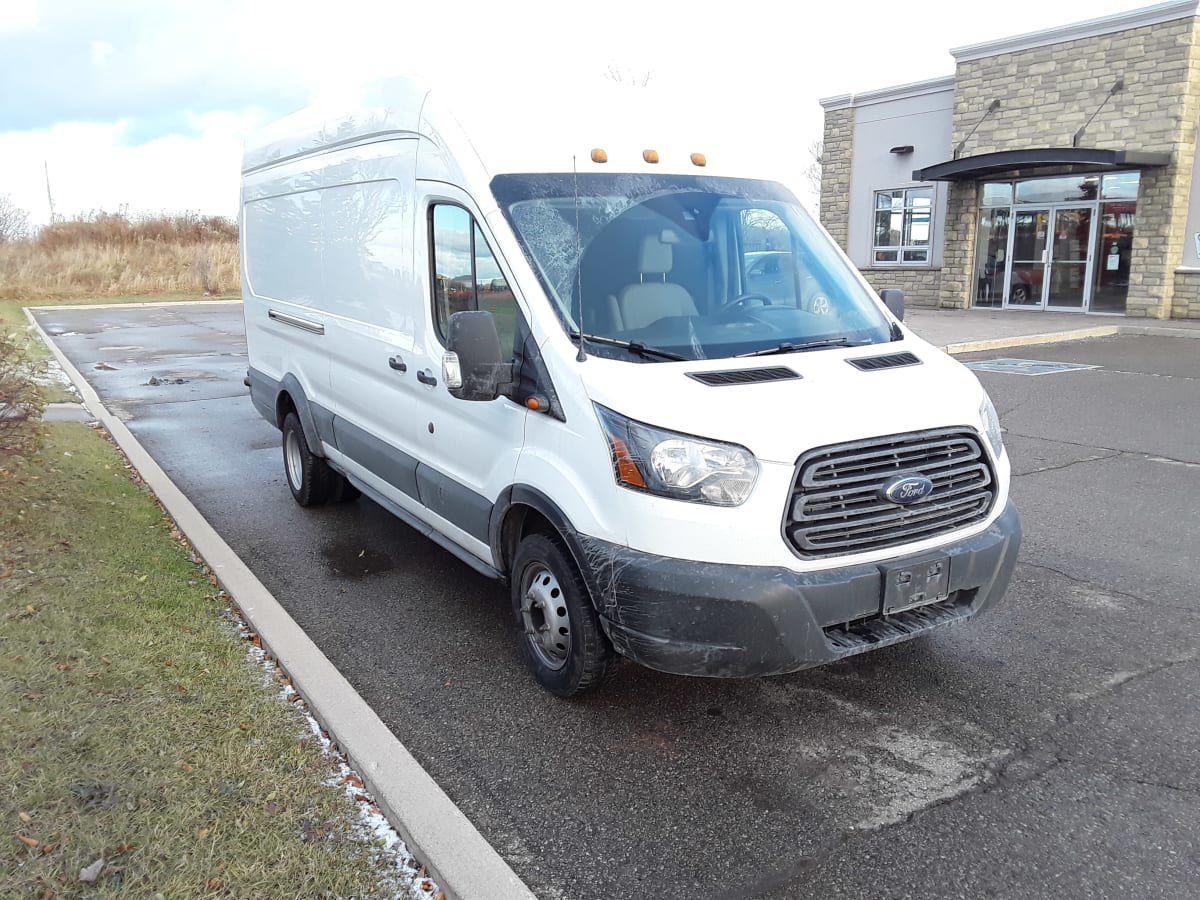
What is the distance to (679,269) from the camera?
414 centimetres

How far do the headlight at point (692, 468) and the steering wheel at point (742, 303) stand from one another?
999 mm

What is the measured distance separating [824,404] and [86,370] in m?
14.4

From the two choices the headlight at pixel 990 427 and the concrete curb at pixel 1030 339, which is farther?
the concrete curb at pixel 1030 339

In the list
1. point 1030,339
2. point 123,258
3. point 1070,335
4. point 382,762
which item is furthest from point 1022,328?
point 123,258

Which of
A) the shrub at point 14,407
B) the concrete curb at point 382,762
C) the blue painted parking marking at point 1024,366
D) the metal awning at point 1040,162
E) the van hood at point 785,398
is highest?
the metal awning at point 1040,162

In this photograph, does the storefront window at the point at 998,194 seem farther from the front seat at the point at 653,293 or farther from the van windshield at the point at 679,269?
the front seat at the point at 653,293

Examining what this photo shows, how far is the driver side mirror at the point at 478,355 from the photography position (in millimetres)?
3633

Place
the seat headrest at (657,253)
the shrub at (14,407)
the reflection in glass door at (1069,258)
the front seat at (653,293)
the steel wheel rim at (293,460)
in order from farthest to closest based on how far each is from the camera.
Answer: the reflection in glass door at (1069,258) → the steel wheel rim at (293,460) → the shrub at (14,407) → the seat headrest at (657,253) → the front seat at (653,293)

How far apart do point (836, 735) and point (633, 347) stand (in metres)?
1.72

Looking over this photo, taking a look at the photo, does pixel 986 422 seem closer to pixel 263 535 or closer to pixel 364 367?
pixel 364 367

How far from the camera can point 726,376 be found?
140 inches

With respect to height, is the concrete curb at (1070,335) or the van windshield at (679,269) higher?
the van windshield at (679,269)

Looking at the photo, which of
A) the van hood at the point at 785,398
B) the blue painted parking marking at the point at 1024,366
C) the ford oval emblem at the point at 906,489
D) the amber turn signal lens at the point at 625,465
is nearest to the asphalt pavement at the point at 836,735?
the ford oval emblem at the point at 906,489

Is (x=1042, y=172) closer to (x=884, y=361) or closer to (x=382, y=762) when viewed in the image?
(x=884, y=361)
